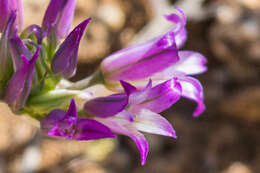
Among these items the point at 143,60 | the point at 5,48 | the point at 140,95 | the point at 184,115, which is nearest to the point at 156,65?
the point at 143,60

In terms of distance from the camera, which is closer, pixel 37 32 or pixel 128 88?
pixel 128 88

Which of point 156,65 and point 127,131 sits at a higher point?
point 156,65

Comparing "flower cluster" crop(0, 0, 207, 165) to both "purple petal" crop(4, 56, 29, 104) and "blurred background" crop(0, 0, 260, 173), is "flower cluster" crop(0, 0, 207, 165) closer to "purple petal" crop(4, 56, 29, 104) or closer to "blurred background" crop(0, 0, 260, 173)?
"purple petal" crop(4, 56, 29, 104)

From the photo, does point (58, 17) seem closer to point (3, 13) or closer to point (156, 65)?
point (3, 13)

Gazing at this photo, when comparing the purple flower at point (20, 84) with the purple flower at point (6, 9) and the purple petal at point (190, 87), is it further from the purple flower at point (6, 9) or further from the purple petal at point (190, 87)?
the purple petal at point (190, 87)

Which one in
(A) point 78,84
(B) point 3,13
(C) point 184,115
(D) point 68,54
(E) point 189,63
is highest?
(B) point 3,13

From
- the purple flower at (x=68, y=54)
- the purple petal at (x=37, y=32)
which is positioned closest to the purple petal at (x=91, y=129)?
the purple flower at (x=68, y=54)

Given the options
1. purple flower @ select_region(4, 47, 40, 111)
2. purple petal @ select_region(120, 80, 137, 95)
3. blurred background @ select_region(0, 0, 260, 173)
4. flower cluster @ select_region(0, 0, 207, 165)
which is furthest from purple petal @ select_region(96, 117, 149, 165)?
blurred background @ select_region(0, 0, 260, 173)

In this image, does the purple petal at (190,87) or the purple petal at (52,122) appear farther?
the purple petal at (190,87)
